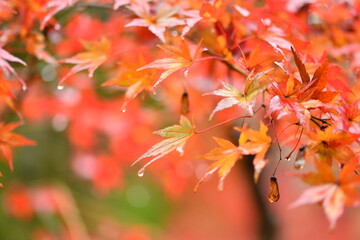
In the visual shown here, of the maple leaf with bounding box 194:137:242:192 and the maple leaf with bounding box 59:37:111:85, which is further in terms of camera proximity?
the maple leaf with bounding box 59:37:111:85

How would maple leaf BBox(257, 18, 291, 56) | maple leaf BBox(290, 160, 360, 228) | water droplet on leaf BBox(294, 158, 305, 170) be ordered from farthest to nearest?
maple leaf BBox(257, 18, 291, 56) < water droplet on leaf BBox(294, 158, 305, 170) < maple leaf BBox(290, 160, 360, 228)

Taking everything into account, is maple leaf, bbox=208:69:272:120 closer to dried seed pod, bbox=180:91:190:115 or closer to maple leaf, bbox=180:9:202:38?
maple leaf, bbox=180:9:202:38

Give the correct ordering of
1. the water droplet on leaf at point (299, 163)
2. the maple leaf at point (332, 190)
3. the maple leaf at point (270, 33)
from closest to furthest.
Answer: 1. the maple leaf at point (332, 190)
2. the water droplet on leaf at point (299, 163)
3. the maple leaf at point (270, 33)

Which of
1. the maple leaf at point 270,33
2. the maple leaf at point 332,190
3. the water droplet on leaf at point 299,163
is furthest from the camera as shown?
the maple leaf at point 270,33

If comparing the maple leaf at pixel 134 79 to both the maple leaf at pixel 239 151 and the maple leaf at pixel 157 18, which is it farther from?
the maple leaf at pixel 239 151

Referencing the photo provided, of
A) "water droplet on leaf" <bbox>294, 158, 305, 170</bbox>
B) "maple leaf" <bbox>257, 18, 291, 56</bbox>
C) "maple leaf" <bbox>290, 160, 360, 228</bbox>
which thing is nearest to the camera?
"maple leaf" <bbox>290, 160, 360, 228</bbox>

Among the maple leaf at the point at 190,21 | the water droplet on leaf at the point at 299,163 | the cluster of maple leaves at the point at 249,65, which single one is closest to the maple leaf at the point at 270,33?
the cluster of maple leaves at the point at 249,65

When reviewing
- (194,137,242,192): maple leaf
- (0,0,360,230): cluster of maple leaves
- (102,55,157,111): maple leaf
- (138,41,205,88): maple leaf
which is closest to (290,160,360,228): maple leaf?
(0,0,360,230): cluster of maple leaves

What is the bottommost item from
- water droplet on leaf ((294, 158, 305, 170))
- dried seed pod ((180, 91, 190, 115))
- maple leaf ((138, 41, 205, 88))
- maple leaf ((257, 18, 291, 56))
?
dried seed pod ((180, 91, 190, 115))

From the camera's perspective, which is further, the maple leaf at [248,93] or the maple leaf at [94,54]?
the maple leaf at [94,54]
